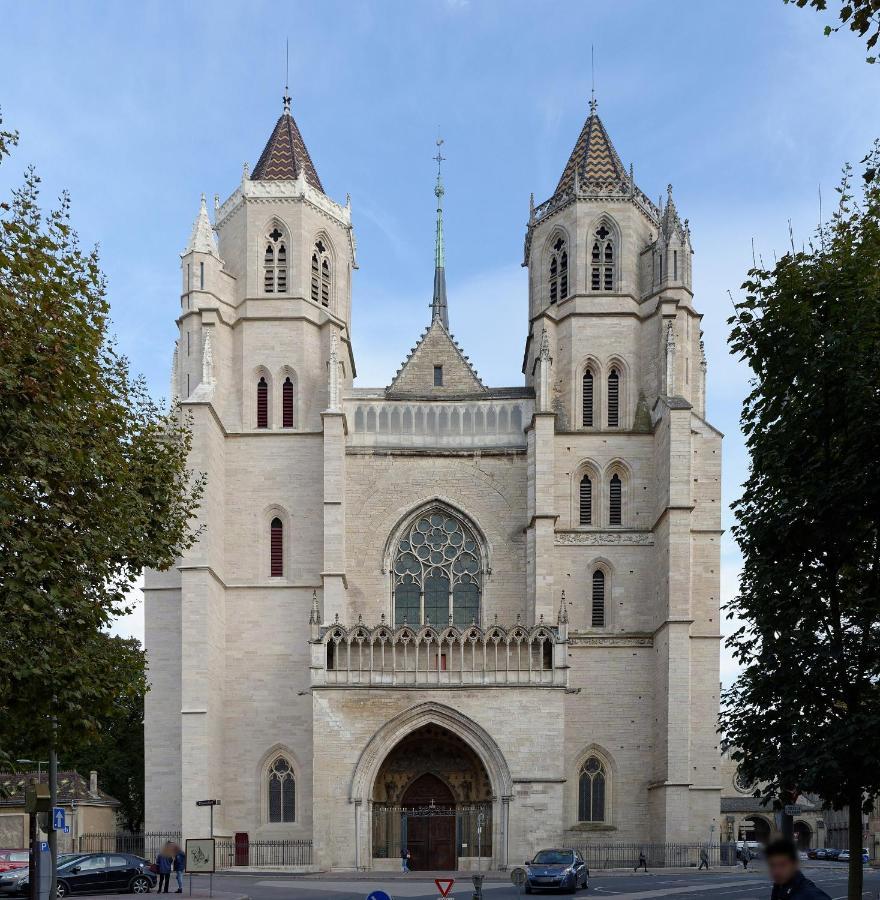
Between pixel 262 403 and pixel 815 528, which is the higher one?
pixel 262 403

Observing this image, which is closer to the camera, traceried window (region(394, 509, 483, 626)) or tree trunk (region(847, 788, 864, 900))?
tree trunk (region(847, 788, 864, 900))

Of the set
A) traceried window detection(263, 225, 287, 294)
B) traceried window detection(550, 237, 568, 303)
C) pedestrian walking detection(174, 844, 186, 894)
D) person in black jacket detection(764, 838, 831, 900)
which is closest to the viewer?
person in black jacket detection(764, 838, 831, 900)

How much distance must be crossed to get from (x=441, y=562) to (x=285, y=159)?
14.4 m

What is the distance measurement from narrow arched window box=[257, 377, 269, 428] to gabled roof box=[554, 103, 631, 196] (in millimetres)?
11640

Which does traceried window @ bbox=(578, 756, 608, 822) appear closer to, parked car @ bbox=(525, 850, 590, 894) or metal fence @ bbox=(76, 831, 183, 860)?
parked car @ bbox=(525, 850, 590, 894)

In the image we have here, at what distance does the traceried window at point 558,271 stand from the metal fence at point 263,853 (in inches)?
732

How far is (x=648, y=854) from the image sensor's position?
36625 mm

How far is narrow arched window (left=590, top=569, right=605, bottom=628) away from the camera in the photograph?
39.1 m

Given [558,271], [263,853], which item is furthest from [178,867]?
[558,271]

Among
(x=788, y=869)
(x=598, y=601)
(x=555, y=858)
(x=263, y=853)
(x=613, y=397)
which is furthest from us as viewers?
(x=613, y=397)

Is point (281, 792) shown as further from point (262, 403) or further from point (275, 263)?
point (275, 263)

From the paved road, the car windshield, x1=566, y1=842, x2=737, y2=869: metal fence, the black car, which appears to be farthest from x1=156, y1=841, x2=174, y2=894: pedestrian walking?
x1=566, y1=842, x2=737, y2=869: metal fence

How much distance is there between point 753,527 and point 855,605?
1.82 m

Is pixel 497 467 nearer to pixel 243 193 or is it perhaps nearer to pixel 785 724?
pixel 243 193
